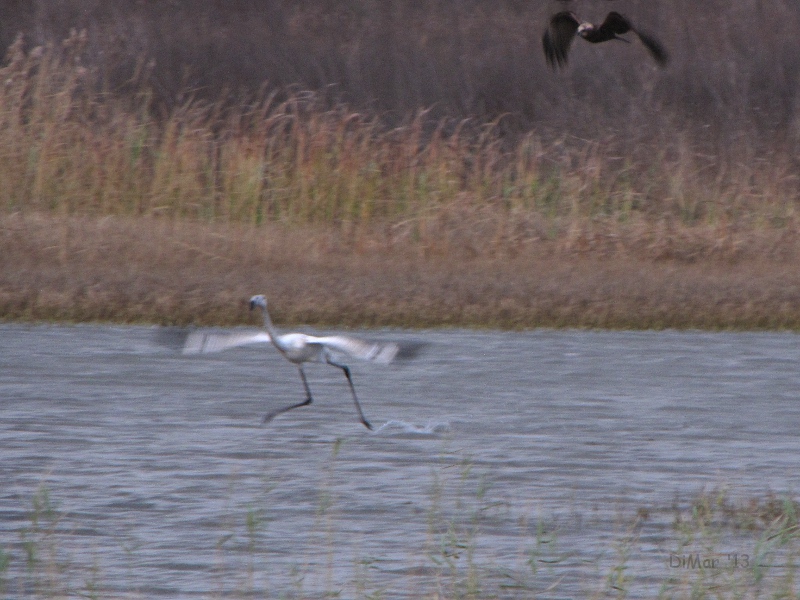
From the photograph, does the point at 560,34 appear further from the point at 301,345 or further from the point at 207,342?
the point at 207,342

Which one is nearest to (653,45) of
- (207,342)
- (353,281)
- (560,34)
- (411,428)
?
(560,34)

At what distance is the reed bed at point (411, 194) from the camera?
28.3 feet

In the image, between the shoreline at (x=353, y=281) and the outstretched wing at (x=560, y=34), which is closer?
the outstretched wing at (x=560, y=34)

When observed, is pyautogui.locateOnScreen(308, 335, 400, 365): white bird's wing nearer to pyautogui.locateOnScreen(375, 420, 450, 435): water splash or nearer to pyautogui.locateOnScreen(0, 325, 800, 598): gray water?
pyautogui.locateOnScreen(0, 325, 800, 598): gray water

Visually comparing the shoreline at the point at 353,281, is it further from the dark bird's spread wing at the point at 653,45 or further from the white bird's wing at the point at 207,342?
the white bird's wing at the point at 207,342

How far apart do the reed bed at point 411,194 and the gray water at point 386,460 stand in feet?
1.72

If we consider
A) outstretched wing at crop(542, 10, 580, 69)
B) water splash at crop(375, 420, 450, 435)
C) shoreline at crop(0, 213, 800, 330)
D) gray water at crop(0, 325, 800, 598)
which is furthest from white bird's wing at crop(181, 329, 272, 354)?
outstretched wing at crop(542, 10, 580, 69)

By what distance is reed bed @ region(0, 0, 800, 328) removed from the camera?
8.62 meters

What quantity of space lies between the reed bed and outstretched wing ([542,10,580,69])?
1.44 meters

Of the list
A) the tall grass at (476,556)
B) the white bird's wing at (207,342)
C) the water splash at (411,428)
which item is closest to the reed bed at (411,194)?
the water splash at (411,428)

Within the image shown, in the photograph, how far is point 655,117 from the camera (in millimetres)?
12641

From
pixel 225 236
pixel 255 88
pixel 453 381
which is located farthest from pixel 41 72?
pixel 453 381

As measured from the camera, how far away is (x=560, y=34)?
25.6 feet

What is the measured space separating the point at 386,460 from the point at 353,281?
357cm
